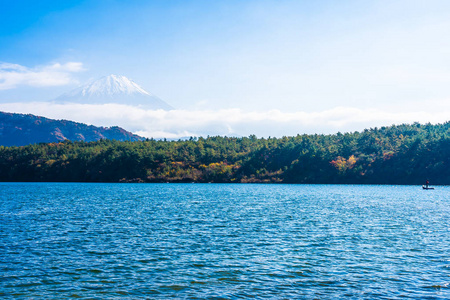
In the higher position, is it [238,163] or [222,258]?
[238,163]

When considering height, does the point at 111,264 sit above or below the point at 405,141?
below

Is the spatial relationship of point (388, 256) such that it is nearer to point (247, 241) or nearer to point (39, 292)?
point (247, 241)

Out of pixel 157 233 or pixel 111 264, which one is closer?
pixel 111 264

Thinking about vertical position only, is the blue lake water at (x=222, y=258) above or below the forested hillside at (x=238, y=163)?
below

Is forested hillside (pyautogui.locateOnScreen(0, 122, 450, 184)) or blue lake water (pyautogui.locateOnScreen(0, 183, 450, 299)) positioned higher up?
forested hillside (pyautogui.locateOnScreen(0, 122, 450, 184))

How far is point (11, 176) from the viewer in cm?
19012

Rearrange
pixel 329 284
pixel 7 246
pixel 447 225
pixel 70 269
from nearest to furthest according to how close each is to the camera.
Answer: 1. pixel 329 284
2. pixel 70 269
3. pixel 7 246
4. pixel 447 225

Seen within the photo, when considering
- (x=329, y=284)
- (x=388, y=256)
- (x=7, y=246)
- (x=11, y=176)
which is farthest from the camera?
(x=11, y=176)

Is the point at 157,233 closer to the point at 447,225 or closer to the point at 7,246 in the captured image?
the point at 7,246

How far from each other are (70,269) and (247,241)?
46.8ft

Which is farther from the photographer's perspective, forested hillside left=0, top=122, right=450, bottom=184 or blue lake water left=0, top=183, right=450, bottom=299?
forested hillside left=0, top=122, right=450, bottom=184

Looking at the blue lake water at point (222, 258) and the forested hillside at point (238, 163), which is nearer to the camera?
the blue lake water at point (222, 258)

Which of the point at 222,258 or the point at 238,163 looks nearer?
the point at 222,258

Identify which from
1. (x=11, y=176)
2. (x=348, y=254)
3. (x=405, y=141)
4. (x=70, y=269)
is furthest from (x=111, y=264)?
(x=11, y=176)
